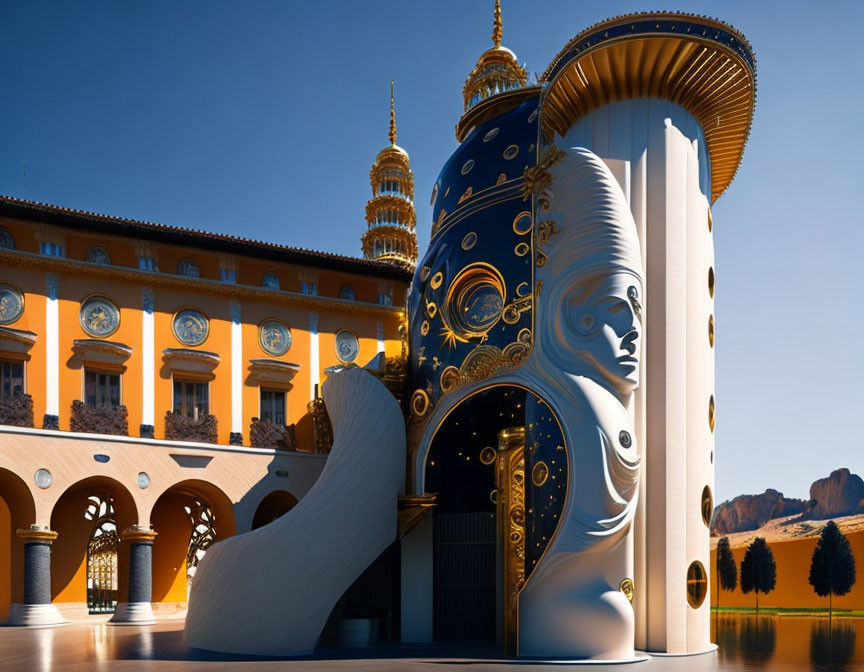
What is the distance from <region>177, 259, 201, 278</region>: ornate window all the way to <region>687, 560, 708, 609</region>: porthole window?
17.2m

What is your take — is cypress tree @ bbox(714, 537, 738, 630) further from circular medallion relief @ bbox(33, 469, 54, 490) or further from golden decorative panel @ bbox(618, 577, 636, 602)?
circular medallion relief @ bbox(33, 469, 54, 490)

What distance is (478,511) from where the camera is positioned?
715 inches

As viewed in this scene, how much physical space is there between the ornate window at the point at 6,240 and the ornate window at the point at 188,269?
4562 millimetres

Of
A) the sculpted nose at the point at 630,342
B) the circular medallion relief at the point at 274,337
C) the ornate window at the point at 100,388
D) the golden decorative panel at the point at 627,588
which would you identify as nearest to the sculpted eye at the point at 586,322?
the sculpted nose at the point at 630,342

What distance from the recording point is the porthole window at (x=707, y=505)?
616 inches

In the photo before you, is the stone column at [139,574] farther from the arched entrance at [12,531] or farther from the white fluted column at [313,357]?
the white fluted column at [313,357]

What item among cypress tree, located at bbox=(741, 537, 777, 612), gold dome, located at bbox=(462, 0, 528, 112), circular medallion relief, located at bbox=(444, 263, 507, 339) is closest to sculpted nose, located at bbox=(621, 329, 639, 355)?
circular medallion relief, located at bbox=(444, 263, 507, 339)

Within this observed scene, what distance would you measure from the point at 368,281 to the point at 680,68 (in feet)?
48.8

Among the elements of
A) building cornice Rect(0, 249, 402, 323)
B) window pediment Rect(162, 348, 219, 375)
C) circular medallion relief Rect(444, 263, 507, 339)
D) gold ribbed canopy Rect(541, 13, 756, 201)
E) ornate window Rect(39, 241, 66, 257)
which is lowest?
window pediment Rect(162, 348, 219, 375)

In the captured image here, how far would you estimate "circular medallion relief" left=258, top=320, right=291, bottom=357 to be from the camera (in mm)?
26703

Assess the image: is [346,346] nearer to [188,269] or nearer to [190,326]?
[190,326]

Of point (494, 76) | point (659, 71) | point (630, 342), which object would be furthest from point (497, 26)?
point (630, 342)

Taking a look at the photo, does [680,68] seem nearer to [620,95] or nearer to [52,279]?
[620,95]

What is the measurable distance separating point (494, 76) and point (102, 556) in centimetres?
1933
